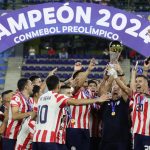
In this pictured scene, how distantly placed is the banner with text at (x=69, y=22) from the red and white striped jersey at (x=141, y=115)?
7681mm

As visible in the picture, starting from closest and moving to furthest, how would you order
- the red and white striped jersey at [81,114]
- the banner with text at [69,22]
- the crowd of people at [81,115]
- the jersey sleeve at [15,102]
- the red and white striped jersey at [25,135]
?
the crowd of people at [81,115] < the jersey sleeve at [15,102] < the red and white striped jersey at [25,135] < the red and white striped jersey at [81,114] < the banner with text at [69,22]

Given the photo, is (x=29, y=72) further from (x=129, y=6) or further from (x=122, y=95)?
(x=122, y=95)

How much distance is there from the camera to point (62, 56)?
2364 centimetres

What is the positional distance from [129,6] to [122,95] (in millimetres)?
15414

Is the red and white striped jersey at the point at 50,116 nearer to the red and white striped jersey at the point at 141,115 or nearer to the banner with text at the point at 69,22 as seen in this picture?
the red and white striped jersey at the point at 141,115

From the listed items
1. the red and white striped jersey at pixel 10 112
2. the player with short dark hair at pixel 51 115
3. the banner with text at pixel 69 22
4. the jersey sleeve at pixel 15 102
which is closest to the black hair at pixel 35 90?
the red and white striped jersey at pixel 10 112

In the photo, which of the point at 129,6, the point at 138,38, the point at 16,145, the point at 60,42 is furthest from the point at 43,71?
the point at 16,145

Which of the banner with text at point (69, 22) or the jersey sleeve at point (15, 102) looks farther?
the banner with text at point (69, 22)

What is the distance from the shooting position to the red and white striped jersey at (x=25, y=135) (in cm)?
978

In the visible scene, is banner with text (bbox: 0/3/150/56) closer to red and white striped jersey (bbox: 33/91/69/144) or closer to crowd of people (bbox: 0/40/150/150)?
crowd of people (bbox: 0/40/150/150)

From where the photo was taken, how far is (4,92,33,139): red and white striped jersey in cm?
959

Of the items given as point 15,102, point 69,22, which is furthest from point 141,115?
point 69,22

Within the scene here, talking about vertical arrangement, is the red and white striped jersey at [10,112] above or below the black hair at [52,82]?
below

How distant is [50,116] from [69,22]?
30.9ft
